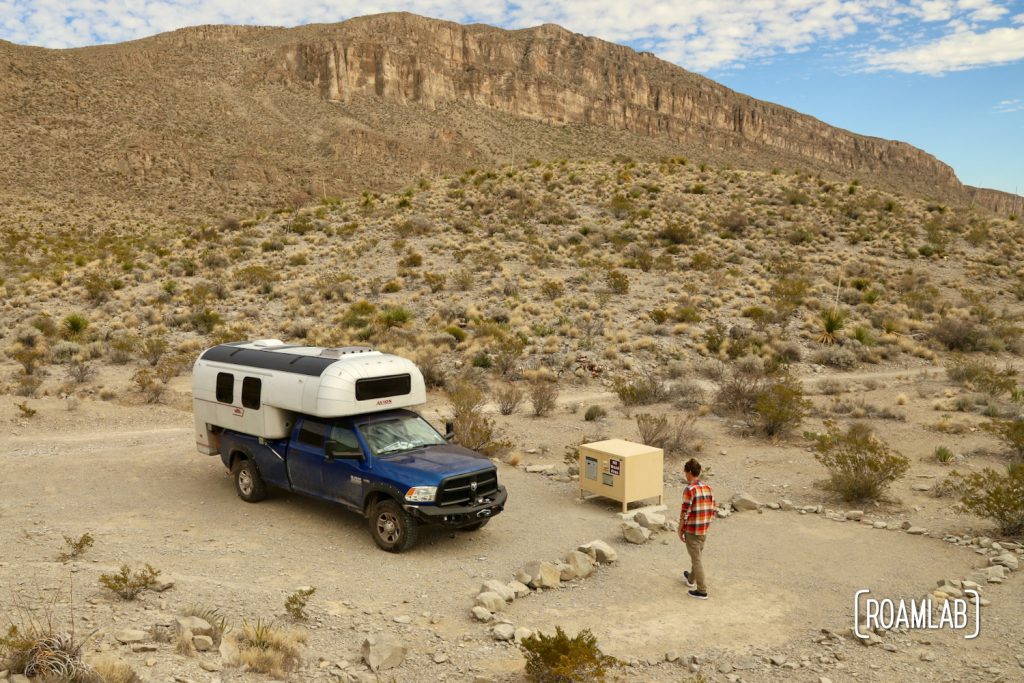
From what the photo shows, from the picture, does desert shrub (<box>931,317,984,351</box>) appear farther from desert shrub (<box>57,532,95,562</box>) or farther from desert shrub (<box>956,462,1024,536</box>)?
desert shrub (<box>57,532,95,562</box>)

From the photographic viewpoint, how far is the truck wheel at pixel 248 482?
1159 cm

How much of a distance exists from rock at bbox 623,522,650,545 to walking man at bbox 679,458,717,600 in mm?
1708

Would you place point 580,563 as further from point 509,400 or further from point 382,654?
point 509,400

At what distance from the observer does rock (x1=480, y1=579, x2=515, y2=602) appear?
326 inches

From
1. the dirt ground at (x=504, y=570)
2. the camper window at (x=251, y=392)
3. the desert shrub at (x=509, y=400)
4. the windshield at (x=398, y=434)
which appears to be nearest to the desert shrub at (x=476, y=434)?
the dirt ground at (x=504, y=570)

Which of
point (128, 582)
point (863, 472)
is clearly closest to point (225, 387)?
point (128, 582)

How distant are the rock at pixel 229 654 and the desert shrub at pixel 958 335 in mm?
28330

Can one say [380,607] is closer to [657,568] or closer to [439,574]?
[439,574]

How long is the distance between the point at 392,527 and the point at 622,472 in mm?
3896

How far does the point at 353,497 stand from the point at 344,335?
16555 millimetres

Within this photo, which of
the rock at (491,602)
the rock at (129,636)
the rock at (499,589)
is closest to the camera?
the rock at (129,636)

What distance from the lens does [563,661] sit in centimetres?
619

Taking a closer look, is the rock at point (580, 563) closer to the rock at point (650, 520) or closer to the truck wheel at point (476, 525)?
the truck wheel at point (476, 525)

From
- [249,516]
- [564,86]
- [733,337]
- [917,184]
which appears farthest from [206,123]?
[917,184]
